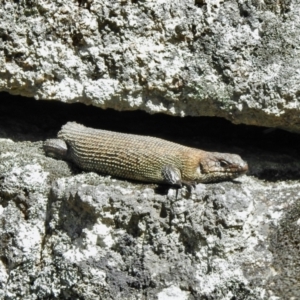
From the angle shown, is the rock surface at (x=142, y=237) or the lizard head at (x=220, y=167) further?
the lizard head at (x=220, y=167)

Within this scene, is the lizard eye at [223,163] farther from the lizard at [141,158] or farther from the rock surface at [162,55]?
the rock surface at [162,55]

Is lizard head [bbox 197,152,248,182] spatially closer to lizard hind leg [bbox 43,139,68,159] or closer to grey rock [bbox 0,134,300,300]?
grey rock [bbox 0,134,300,300]

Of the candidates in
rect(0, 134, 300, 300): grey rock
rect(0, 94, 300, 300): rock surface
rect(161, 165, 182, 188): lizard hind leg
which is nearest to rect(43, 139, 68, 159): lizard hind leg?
rect(0, 94, 300, 300): rock surface

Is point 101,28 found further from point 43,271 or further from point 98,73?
point 43,271

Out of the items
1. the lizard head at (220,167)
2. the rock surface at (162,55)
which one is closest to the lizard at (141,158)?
the lizard head at (220,167)

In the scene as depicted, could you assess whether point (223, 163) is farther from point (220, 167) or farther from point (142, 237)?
point (142, 237)

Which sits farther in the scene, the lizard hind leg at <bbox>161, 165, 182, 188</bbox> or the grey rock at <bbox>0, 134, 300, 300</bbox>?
the lizard hind leg at <bbox>161, 165, 182, 188</bbox>

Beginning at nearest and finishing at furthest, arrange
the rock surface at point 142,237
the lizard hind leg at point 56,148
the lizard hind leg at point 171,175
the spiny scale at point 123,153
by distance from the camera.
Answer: the rock surface at point 142,237
the lizard hind leg at point 171,175
the spiny scale at point 123,153
the lizard hind leg at point 56,148
